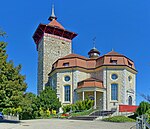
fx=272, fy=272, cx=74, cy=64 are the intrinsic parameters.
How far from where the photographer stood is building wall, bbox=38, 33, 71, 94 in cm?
5059

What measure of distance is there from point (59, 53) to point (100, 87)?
47.0 feet

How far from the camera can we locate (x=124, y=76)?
42531 millimetres

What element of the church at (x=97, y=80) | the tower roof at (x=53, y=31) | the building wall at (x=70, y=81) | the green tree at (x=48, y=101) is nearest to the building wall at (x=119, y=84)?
the church at (x=97, y=80)

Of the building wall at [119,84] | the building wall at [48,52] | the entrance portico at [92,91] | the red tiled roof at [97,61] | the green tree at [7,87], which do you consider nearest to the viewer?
the green tree at [7,87]

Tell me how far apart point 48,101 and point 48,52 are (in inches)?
567

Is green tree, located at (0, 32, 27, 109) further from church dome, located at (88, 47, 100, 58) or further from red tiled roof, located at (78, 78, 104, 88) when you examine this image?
church dome, located at (88, 47, 100, 58)

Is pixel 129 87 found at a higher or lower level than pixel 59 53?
lower

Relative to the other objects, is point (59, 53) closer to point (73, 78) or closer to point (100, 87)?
point (73, 78)

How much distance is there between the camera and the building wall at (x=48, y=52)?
166 feet

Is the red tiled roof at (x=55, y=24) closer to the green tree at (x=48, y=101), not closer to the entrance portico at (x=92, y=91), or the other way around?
the entrance portico at (x=92, y=91)

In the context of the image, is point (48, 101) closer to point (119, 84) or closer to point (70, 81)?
point (70, 81)

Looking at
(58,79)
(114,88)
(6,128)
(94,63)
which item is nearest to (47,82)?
(58,79)

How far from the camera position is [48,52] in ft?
170

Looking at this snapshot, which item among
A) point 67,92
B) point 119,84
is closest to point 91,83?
point 119,84
